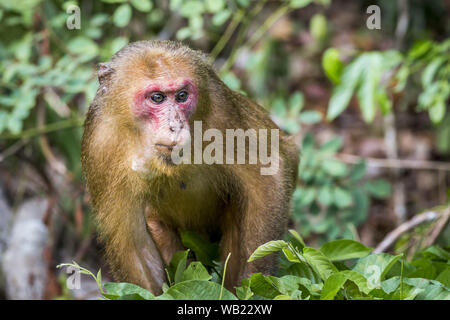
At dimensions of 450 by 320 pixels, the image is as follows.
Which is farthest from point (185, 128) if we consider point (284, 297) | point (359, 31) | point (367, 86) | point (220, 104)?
point (359, 31)

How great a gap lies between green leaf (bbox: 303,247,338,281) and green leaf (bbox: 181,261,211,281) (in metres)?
0.52

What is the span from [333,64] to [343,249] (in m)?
2.43

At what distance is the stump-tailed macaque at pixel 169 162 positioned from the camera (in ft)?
12.9

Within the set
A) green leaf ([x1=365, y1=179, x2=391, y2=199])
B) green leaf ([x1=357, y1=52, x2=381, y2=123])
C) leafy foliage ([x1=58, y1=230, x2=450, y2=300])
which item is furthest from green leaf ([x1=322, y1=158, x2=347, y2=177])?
leafy foliage ([x1=58, y1=230, x2=450, y2=300])

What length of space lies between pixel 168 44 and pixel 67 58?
2367 millimetres

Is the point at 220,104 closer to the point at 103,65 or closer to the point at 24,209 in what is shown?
the point at 103,65

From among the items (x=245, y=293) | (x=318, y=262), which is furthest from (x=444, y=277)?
(x=245, y=293)

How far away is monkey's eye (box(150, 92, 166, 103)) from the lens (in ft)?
12.7

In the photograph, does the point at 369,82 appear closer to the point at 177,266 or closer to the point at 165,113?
the point at 165,113

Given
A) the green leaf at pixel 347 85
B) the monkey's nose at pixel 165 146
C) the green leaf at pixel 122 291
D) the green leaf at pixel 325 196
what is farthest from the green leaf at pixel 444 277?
the green leaf at pixel 325 196

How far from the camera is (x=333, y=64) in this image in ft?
19.0

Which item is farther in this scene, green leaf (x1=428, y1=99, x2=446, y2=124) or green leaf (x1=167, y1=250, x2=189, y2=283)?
green leaf (x1=428, y1=99, x2=446, y2=124)

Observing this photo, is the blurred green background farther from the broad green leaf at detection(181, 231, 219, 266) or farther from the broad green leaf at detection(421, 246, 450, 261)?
the broad green leaf at detection(181, 231, 219, 266)

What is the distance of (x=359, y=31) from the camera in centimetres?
1151
